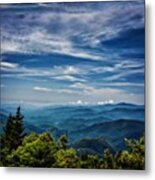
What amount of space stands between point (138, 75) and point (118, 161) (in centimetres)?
33

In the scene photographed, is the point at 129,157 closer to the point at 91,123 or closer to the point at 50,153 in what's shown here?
the point at 91,123

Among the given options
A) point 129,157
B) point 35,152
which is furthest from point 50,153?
point 129,157

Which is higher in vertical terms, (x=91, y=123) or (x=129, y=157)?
(x=91, y=123)

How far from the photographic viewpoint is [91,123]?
5.66 ft

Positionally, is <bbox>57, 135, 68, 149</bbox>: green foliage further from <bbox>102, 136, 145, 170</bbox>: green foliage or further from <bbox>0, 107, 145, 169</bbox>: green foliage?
<bbox>102, 136, 145, 170</bbox>: green foliage

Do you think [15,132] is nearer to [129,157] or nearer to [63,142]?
[63,142]

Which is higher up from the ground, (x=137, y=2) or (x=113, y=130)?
(x=137, y=2)

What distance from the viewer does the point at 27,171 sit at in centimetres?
178

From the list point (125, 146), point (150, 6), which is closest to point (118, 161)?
Answer: point (125, 146)

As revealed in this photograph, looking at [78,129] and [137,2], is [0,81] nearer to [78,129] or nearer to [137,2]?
[78,129]

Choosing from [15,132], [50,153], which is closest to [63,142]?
[50,153]

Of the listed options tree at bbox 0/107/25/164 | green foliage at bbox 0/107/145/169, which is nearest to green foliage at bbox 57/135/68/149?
green foliage at bbox 0/107/145/169

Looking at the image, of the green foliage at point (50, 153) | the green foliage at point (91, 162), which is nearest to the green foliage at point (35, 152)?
the green foliage at point (50, 153)

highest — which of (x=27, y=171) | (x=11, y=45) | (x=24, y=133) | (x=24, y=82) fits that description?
(x=11, y=45)
